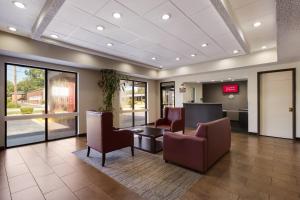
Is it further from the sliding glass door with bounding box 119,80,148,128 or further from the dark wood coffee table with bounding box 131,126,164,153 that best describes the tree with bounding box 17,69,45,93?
the dark wood coffee table with bounding box 131,126,164,153

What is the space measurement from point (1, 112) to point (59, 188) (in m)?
3.28

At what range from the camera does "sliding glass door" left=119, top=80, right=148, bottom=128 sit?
7082 mm

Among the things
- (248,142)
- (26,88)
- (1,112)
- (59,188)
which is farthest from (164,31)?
(1,112)

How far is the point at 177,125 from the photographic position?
4.98 metres

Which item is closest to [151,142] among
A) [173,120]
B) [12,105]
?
[173,120]

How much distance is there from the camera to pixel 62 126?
5668 mm

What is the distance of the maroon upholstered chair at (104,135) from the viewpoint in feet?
10.1

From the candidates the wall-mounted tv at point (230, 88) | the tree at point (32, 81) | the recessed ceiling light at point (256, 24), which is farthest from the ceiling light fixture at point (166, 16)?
the wall-mounted tv at point (230, 88)

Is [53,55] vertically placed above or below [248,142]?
above

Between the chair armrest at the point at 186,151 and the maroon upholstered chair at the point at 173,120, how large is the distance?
176cm

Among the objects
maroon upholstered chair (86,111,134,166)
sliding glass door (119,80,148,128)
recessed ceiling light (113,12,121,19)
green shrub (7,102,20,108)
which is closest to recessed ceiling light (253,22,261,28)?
recessed ceiling light (113,12,121,19)

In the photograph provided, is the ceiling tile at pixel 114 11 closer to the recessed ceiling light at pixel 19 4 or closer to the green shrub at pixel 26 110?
the recessed ceiling light at pixel 19 4

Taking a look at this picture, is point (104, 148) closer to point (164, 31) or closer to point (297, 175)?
point (164, 31)

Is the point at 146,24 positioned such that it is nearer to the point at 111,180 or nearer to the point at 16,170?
the point at 111,180
